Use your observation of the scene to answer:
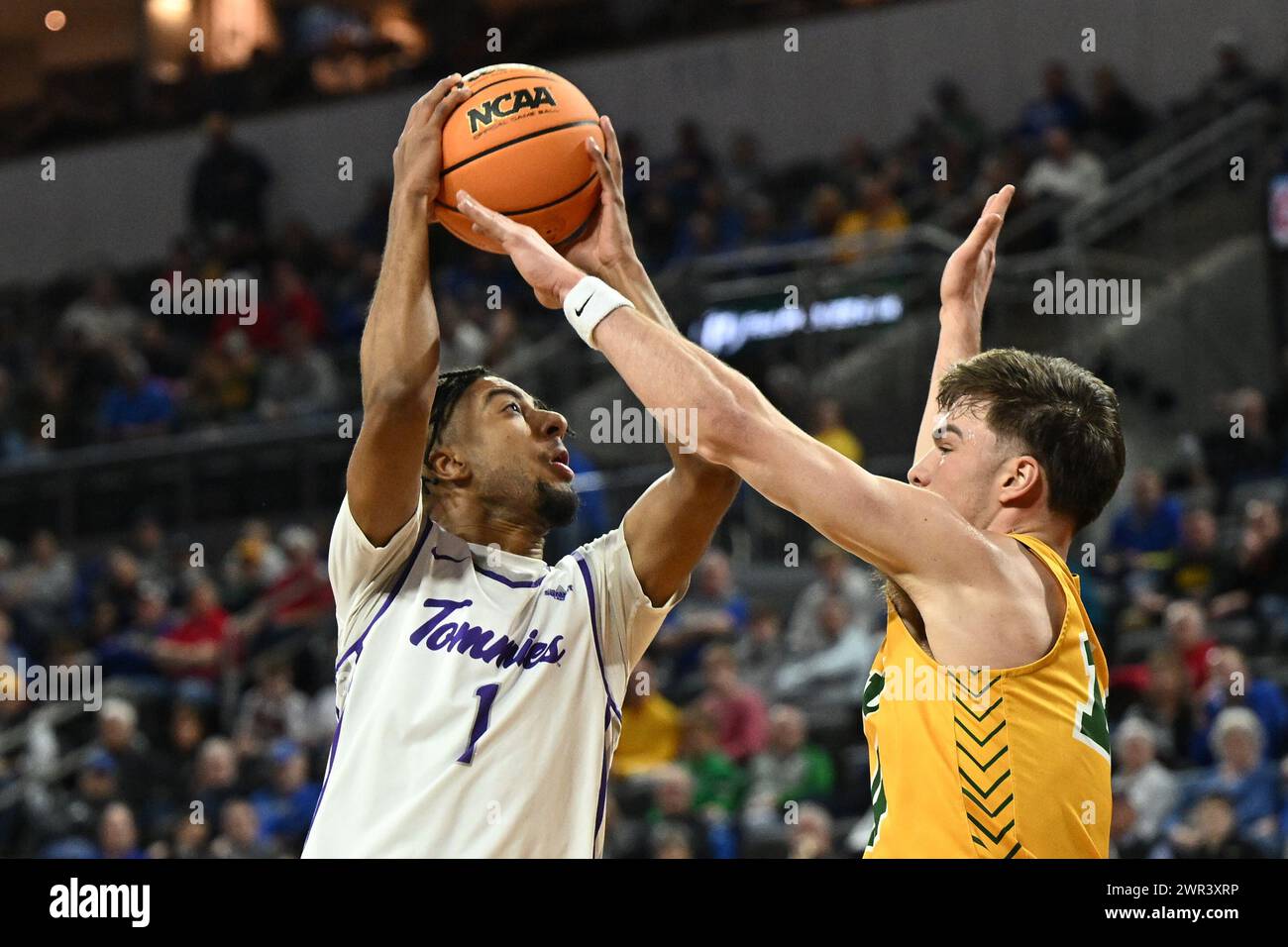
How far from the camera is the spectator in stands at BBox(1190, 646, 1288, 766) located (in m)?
8.48

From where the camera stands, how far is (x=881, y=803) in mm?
3482

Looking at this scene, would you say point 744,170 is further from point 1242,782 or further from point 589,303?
point 589,303

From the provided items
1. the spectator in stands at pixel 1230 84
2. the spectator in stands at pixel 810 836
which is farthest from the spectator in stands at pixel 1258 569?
the spectator in stands at pixel 1230 84

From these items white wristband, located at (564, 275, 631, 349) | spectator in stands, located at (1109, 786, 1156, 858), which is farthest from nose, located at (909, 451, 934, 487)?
spectator in stands, located at (1109, 786, 1156, 858)

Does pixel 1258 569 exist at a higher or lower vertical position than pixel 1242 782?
higher

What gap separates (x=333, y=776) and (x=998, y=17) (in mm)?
12582

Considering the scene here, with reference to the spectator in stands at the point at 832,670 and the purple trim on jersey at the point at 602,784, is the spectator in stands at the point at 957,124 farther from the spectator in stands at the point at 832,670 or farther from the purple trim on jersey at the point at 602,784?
the purple trim on jersey at the point at 602,784

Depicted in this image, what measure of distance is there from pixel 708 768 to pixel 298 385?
6049mm

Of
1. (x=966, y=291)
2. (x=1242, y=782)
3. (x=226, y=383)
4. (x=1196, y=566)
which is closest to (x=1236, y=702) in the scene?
(x=1242, y=782)

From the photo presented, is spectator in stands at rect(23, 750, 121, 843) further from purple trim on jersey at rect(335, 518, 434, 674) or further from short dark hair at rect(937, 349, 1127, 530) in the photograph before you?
short dark hair at rect(937, 349, 1127, 530)

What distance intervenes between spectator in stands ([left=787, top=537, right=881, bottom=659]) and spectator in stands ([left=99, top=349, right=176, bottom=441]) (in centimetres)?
646

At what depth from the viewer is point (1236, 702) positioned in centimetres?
860
